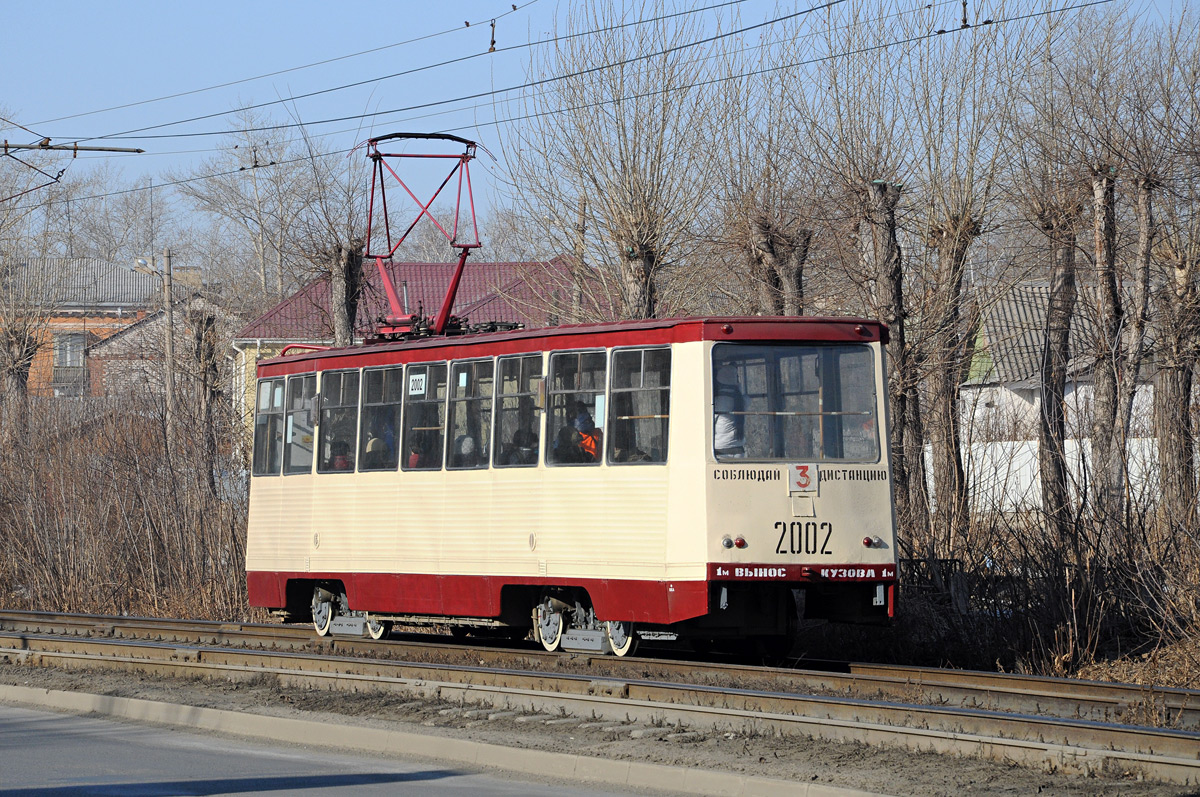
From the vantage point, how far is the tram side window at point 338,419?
52.0 feet

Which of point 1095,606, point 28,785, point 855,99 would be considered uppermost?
point 855,99

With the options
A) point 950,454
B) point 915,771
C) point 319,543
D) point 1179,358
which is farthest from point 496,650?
point 1179,358

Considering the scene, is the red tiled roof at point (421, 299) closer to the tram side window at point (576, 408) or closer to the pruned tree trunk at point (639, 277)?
the pruned tree trunk at point (639, 277)

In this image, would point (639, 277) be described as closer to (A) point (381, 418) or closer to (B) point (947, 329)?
(B) point (947, 329)

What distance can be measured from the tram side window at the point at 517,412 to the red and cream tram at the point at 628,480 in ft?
0.06

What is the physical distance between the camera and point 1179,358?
60.6ft

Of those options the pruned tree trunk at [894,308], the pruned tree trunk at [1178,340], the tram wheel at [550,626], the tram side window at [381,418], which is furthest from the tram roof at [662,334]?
the pruned tree trunk at [894,308]

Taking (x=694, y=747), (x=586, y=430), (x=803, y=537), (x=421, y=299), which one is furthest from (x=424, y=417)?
(x=421, y=299)

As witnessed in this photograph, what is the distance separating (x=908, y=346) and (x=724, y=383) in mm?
8139

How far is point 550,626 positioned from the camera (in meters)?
13.9

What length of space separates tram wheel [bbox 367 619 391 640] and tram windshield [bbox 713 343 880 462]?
17.5 feet

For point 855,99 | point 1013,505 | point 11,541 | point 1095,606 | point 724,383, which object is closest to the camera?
point 724,383

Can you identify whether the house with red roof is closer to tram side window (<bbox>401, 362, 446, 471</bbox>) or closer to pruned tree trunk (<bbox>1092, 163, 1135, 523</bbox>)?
pruned tree trunk (<bbox>1092, 163, 1135, 523</bbox>)

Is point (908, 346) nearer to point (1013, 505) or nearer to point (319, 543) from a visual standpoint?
point (1013, 505)
